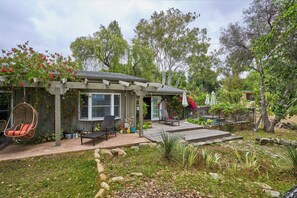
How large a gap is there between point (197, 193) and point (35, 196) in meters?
3.05

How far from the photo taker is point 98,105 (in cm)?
780

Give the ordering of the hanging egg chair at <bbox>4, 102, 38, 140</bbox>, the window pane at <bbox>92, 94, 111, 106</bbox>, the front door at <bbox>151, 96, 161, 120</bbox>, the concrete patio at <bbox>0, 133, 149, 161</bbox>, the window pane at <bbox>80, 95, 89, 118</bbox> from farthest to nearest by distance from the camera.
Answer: the front door at <bbox>151, 96, 161, 120</bbox>, the window pane at <bbox>92, 94, 111, 106</bbox>, the window pane at <bbox>80, 95, 89, 118</bbox>, the hanging egg chair at <bbox>4, 102, 38, 140</bbox>, the concrete patio at <bbox>0, 133, 149, 161</bbox>

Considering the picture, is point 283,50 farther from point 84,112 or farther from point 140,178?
point 84,112

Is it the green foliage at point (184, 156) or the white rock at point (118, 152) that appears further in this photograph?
the white rock at point (118, 152)

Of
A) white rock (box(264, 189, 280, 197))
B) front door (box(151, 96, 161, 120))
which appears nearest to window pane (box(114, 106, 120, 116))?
front door (box(151, 96, 161, 120))

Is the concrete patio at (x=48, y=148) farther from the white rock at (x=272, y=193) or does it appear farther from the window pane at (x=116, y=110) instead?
the white rock at (x=272, y=193)

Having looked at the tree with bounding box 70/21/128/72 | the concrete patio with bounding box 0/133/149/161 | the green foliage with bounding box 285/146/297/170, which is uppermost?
the tree with bounding box 70/21/128/72

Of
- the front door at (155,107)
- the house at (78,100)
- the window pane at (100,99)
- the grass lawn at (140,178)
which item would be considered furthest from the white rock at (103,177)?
the front door at (155,107)

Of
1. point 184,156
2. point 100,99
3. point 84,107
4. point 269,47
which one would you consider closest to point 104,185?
point 184,156

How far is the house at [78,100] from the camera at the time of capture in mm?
5822

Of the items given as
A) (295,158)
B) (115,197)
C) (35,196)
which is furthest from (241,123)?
(35,196)

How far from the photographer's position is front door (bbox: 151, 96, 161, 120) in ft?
38.1

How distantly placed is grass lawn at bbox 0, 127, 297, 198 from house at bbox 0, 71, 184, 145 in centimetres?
171

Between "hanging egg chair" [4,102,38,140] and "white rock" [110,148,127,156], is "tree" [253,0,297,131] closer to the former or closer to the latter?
"white rock" [110,148,127,156]
